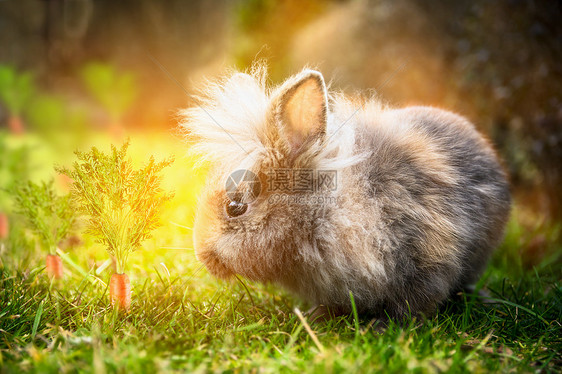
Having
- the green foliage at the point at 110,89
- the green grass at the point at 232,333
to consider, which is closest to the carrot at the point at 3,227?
the green grass at the point at 232,333

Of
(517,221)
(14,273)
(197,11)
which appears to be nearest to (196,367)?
(14,273)

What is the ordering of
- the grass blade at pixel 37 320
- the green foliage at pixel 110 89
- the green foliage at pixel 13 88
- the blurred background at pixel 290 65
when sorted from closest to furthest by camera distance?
the grass blade at pixel 37 320 < the blurred background at pixel 290 65 < the green foliage at pixel 13 88 < the green foliage at pixel 110 89

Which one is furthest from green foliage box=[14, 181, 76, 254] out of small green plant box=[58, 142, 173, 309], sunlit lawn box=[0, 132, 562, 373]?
small green plant box=[58, 142, 173, 309]

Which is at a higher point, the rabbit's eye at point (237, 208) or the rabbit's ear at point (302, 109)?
the rabbit's ear at point (302, 109)

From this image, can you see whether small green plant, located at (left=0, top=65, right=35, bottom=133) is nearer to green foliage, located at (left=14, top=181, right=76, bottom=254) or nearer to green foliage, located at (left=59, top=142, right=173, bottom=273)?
green foliage, located at (left=14, top=181, right=76, bottom=254)

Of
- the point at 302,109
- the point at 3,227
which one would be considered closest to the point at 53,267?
the point at 3,227

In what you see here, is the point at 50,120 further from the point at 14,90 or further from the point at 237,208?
the point at 237,208

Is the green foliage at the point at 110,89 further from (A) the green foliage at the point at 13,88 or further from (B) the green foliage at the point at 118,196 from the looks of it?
(B) the green foliage at the point at 118,196
